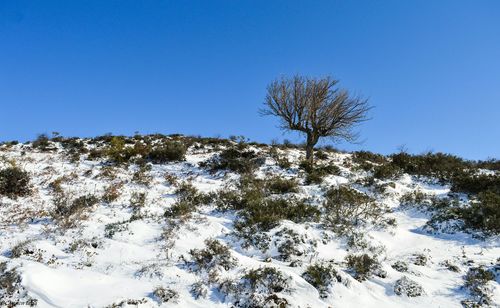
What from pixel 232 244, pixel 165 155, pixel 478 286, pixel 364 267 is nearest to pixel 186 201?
pixel 232 244

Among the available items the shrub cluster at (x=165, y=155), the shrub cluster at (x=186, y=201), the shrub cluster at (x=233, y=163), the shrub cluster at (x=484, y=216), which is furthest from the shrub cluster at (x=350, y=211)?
the shrub cluster at (x=165, y=155)

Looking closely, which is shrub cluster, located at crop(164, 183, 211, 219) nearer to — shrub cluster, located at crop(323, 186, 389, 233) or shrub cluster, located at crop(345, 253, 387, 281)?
shrub cluster, located at crop(323, 186, 389, 233)

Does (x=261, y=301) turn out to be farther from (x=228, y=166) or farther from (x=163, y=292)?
(x=228, y=166)

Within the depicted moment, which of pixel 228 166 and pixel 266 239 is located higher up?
pixel 228 166

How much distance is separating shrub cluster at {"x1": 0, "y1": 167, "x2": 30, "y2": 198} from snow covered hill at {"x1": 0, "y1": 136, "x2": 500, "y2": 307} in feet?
0.66

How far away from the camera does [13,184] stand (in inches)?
389

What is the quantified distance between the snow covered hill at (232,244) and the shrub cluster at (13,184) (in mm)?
200

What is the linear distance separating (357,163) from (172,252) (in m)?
11.7

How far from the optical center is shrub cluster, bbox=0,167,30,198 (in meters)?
9.66

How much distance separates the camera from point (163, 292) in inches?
215

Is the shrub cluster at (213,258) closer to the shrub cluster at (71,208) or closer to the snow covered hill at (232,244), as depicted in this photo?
the snow covered hill at (232,244)

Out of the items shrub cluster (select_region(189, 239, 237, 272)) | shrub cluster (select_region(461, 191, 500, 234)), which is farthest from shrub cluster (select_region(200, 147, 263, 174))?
shrub cluster (select_region(461, 191, 500, 234))

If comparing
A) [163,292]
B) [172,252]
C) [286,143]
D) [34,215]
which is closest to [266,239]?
[172,252]

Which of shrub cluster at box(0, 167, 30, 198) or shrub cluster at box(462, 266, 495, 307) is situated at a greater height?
shrub cluster at box(0, 167, 30, 198)
